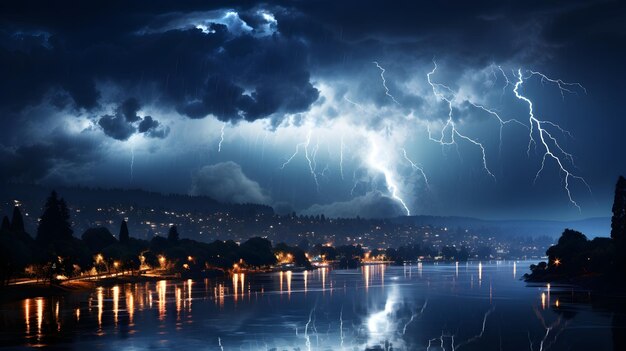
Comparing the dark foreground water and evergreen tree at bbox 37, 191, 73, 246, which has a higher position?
evergreen tree at bbox 37, 191, 73, 246

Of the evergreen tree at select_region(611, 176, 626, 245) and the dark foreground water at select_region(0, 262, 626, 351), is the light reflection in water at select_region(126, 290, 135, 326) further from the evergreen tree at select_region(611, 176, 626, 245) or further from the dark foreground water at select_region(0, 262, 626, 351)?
the evergreen tree at select_region(611, 176, 626, 245)

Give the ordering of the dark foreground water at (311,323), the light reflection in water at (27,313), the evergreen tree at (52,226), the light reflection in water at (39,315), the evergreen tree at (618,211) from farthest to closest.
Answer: the evergreen tree at (52,226)
the evergreen tree at (618,211)
the light reflection in water at (27,313)
the light reflection in water at (39,315)
the dark foreground water at (311,323)

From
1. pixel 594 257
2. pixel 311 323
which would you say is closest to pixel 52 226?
pixel 311 323

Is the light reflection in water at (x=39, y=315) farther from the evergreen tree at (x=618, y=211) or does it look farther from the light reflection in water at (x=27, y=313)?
the evergreen tree at (x=618, y=211)

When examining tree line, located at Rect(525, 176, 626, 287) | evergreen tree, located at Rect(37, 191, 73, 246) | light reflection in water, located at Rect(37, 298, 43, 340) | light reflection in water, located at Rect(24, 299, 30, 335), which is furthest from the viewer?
evergreen tree, located at Rect(37, 191, 73, 246)

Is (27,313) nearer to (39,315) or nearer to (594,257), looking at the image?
(39,315)

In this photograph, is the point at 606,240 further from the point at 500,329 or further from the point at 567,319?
the point at 500,329

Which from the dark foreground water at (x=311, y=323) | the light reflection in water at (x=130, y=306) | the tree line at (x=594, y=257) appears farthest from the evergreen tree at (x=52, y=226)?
the tree line at (x=594, y=257)

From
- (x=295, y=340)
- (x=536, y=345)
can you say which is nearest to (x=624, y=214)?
(x=536, y=345)

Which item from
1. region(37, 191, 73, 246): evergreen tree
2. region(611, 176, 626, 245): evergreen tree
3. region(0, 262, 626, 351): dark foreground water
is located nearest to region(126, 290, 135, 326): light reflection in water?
region(0, 262, 626, 351): dark foreground water
